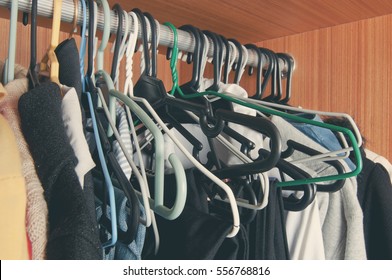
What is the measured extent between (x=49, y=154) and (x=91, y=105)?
10cm

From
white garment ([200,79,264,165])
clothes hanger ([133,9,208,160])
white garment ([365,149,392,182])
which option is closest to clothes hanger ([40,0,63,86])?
clothes hanger ([133,9,208,160])

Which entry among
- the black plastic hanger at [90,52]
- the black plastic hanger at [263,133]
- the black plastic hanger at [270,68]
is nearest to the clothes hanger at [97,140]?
the black plastic hanger at [90,52]

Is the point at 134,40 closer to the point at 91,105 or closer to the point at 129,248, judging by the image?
the point at 91,105

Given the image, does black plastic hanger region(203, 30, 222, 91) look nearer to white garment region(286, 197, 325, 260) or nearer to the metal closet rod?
the metal closet rod

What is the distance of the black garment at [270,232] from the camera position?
0.48 m

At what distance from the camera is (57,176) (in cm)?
37

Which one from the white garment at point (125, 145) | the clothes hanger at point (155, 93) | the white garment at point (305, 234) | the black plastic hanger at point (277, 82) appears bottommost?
the white garment at point (305, 234)

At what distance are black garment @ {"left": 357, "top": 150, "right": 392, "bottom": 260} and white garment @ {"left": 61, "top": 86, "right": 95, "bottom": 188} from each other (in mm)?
382

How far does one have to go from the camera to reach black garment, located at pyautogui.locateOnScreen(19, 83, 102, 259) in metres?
0.34

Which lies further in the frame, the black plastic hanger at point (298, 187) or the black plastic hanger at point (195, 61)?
the black plastic hanger at point (195, 61)

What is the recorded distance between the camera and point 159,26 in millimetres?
612

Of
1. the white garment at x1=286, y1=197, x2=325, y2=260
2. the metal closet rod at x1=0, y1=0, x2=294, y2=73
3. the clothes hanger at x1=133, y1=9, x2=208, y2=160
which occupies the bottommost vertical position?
the white garment at x1=286, y1=197, x2=325, y2=260

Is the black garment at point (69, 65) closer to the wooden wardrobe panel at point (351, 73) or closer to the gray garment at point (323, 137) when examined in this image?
the gray garment at point (323, 137)

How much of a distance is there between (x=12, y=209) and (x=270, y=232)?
0.29 meters
